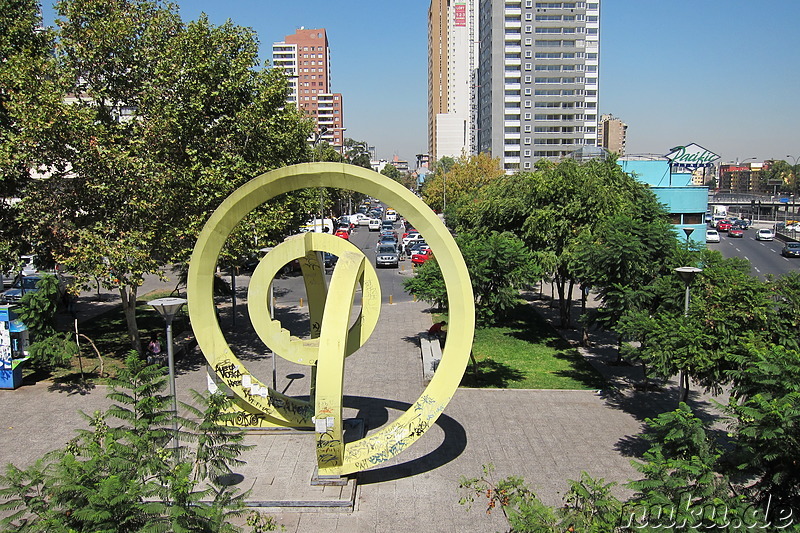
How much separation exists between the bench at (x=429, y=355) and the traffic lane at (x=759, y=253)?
2748 cm

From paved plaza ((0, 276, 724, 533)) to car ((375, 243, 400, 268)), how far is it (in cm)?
2203

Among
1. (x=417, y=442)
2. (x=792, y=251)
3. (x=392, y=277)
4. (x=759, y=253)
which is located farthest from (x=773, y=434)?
(x=759, y=253)

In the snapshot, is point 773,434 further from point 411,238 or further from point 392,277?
point 411,238

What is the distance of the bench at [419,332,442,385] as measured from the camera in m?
20.3

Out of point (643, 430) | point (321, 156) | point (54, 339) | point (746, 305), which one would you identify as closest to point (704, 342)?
point (746, 305)

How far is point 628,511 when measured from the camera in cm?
783

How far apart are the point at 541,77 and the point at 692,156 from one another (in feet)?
121

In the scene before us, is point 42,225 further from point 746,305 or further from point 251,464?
point 746,305

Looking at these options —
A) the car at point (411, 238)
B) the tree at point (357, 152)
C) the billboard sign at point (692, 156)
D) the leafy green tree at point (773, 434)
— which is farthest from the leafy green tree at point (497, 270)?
the tree at point (357, 152)

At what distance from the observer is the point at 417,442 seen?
15391mm

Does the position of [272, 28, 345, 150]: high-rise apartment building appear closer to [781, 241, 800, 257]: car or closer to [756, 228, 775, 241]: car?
[756, 228, 775, 241]: car

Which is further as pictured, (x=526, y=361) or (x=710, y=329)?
(x=526, y=361)

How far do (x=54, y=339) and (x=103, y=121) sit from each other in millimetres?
7384

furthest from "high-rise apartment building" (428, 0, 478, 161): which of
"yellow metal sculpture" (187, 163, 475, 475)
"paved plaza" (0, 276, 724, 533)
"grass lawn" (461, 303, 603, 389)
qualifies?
"yellow metal sculpture" (187, 163, 475, 475)
